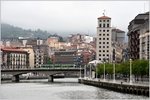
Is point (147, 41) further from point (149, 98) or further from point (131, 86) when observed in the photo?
point (149, 98)

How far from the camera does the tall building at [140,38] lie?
132 m

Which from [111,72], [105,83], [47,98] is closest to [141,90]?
[47,98]

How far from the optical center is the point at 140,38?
461 ft

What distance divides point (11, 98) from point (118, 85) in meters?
25.4

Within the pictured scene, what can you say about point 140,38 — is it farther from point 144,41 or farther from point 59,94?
point 59,94

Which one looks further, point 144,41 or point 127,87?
point 144,41

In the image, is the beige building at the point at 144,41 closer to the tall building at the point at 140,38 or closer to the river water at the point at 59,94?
the tall building at the point at 140,38

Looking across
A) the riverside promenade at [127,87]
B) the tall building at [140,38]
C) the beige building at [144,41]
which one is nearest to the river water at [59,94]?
the riverside promenade at [127,87]

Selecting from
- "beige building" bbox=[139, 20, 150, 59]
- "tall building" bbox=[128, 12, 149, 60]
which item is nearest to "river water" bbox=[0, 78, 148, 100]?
"beige building" bbox=[139, 20, 150, 59]

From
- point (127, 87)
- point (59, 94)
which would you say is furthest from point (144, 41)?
point (59, 94)

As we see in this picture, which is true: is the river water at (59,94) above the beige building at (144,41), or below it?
below

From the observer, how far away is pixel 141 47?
456 ft

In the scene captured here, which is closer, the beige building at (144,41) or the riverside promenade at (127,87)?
the riverside promenade at (127,87)

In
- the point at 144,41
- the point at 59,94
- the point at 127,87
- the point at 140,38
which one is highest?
the point at 140,38
